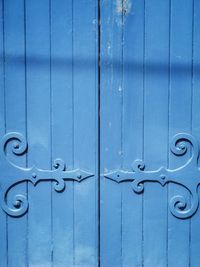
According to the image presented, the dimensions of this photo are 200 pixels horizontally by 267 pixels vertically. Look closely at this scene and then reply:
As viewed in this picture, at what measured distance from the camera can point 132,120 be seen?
1859 mm

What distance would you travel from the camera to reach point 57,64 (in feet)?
6.05

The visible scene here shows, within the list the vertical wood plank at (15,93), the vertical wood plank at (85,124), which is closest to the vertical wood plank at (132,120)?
the vertical wood plank at (85,124)

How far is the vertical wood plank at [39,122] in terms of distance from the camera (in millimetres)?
1828

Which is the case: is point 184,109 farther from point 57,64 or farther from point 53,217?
point 53,217

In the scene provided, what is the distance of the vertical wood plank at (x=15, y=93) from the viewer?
5.99 ft

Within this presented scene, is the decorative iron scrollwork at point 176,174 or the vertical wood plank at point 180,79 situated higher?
the vertical wood plank at point 180,79

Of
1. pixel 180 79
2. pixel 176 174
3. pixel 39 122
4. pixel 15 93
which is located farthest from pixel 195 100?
pixel 15 93

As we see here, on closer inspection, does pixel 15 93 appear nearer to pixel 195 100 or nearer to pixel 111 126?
pixel 111 126

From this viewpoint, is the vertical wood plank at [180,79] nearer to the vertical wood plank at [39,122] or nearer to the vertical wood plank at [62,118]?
the vertical wood plank at [62,118]

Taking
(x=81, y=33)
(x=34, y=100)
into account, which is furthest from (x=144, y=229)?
(x=81, y=33)

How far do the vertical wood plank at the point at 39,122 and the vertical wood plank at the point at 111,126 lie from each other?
0.83 feet

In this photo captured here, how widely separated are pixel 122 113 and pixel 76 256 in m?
0.71

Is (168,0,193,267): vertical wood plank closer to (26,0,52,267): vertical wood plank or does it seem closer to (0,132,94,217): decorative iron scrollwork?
(0,132,94,217): decorative iron scrollwork

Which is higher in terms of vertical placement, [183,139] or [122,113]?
[122,113]
